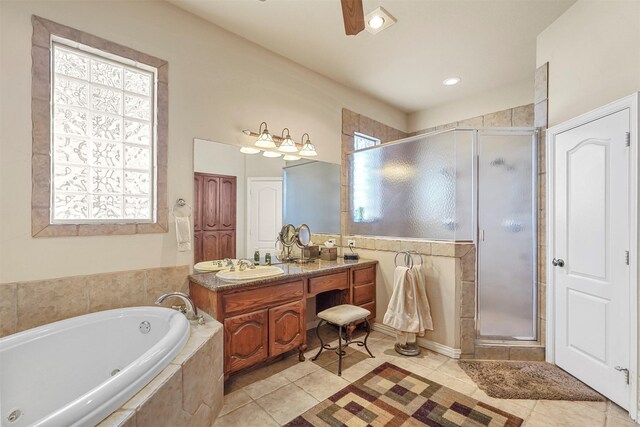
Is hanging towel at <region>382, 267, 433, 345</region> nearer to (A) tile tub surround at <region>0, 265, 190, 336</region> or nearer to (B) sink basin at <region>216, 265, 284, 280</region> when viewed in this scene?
(B) sink basin at <region>216, 265, 284, 280</region>

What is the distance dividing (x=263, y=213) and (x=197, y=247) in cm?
67

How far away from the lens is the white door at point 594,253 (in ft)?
6.08

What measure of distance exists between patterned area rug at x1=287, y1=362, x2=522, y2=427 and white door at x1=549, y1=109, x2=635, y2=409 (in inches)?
33.1

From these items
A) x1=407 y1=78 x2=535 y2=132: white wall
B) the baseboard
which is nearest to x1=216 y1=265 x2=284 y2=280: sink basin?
the baseboard

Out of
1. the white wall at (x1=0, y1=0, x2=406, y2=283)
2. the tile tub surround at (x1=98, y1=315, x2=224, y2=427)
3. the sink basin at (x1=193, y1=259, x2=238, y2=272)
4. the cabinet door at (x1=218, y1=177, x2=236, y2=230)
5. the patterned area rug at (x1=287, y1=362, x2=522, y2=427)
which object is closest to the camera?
the tile tub surround at (x1=98, y1=315, x2=224, y2=427)

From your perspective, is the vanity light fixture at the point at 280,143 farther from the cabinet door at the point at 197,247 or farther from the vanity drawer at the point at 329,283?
the vanity drawer at the point at 329,283

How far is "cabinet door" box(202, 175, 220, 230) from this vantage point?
7.80ft

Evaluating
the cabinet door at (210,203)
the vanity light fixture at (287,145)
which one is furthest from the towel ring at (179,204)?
the vanity light fixture at (287,145)

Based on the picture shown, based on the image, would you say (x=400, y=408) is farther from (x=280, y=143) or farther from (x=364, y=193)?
(x=280, y=143)

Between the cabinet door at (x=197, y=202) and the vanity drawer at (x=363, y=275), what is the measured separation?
154 cm

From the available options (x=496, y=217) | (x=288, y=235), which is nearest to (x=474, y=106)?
(x=496, y=217)

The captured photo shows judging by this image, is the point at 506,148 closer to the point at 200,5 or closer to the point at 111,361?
the point at 200,5

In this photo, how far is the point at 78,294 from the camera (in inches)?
71.6

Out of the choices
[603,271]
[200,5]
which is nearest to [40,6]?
[200,5]
